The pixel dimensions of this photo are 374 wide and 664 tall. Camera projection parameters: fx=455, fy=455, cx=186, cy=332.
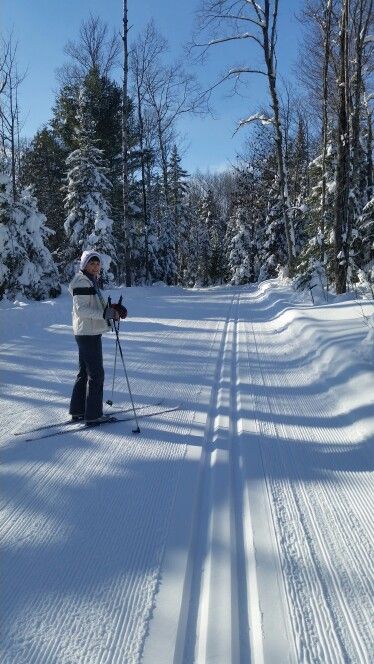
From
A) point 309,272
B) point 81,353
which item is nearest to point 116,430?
point 81,353

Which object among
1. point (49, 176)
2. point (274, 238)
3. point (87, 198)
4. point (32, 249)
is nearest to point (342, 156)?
point (32, 249)

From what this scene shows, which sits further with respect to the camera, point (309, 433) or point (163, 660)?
point (309, 433)

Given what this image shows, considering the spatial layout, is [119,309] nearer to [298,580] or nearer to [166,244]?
[298,580]

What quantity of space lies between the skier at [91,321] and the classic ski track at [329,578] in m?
2.11

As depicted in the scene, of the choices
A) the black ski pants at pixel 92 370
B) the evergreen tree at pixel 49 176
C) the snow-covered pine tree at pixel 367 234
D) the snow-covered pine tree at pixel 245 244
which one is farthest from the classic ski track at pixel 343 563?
the snow-covered pine tree at pixel 245 244

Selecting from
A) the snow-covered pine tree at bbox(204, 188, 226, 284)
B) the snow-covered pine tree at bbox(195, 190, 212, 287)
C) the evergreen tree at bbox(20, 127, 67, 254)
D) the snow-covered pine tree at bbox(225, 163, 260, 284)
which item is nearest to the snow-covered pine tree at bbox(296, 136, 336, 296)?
the evergreen tree at bbox(20, 127, 67, 254)

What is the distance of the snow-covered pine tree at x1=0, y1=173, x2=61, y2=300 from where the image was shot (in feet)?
Answer: 52.3

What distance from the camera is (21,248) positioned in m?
16.3

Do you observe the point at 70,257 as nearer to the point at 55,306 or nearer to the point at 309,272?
the point at 55,306

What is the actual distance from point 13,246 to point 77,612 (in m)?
15.5

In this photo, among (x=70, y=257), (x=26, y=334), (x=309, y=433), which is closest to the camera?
(x=309, y=433)

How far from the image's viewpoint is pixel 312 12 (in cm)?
1393

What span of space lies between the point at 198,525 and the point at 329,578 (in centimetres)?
87

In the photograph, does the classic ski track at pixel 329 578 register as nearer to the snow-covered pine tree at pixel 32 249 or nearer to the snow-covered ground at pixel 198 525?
the snow-covered ground at pixel 198 525
